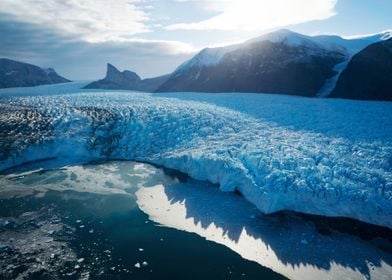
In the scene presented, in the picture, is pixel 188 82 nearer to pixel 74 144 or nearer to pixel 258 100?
pixel 258 100

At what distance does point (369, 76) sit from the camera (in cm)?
2659

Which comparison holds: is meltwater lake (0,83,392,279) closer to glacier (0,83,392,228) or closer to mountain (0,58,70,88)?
glacier (0,83,392,228)

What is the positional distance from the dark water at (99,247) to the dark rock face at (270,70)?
885 inches

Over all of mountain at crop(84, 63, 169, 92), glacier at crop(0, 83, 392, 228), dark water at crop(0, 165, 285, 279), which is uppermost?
mountain at crop(84, 63, 169, 92)

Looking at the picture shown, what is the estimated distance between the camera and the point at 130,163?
17.7 meters

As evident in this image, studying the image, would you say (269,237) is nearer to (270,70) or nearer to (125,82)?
(270,70)

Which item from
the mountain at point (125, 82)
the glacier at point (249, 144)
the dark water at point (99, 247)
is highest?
the mountain at point (125, 82)

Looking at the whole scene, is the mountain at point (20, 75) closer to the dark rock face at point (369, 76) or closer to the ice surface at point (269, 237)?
the dark rock face at point (369, 76)

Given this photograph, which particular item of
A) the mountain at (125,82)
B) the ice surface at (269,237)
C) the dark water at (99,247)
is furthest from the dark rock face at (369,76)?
the mountain at (125,82)

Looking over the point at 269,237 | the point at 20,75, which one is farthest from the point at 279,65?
the point at 20,75

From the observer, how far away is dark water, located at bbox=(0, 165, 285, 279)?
862 cm

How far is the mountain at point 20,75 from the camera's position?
57.6m

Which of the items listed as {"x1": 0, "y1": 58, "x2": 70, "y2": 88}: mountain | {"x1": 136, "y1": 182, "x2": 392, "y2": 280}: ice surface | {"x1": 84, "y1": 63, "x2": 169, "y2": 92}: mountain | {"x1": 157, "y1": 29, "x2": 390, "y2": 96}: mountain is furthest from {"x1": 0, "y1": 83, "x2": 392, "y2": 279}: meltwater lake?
{"x1": 0, "y1": 58, "x2": 70, "y2": 88}: mountain

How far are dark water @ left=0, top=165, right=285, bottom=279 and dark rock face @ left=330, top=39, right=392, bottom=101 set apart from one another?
21223mm
